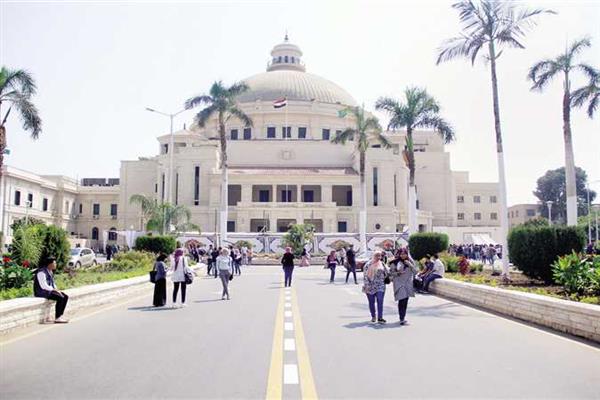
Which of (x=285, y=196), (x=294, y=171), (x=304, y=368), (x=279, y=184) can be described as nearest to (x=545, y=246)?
(x=304, y=368)

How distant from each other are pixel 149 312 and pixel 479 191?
81335 millimetres

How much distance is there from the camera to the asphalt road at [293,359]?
577 centimetres

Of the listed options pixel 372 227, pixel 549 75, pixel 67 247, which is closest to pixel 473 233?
pixel 372 227

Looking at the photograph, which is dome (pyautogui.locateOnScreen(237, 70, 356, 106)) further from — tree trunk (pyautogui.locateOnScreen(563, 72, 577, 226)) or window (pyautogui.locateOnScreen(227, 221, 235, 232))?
Result: tree trunk (pyautogui.locateOnScreen(563, 72, 577, 226))

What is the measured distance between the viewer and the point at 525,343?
8703 millimetres

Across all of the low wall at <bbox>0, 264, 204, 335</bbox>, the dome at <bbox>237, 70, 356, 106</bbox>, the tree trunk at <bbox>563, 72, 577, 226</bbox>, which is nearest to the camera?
the low wall at <bbox>0, 264, 204, 335</bbox>

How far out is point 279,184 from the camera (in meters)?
66.1

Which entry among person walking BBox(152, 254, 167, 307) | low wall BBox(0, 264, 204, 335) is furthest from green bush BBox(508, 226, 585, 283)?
low wall BBox(0, 264, 204, 335)

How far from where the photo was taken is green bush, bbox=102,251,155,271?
904 inches

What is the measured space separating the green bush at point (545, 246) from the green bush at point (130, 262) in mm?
14779

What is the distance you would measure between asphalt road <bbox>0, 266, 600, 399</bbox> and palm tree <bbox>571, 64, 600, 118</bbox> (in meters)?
15.3

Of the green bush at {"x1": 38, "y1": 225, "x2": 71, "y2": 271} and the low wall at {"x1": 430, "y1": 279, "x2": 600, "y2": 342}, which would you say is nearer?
the low wall at {"x1": 430, "y1": 279, "x2": 600, "y2": 342}

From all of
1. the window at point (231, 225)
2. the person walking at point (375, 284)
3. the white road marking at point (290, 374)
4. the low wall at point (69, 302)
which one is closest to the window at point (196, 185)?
the window at point (231, 225)

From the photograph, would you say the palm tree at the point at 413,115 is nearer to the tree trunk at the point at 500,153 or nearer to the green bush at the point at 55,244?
the tree trunk at the point at 500,153
